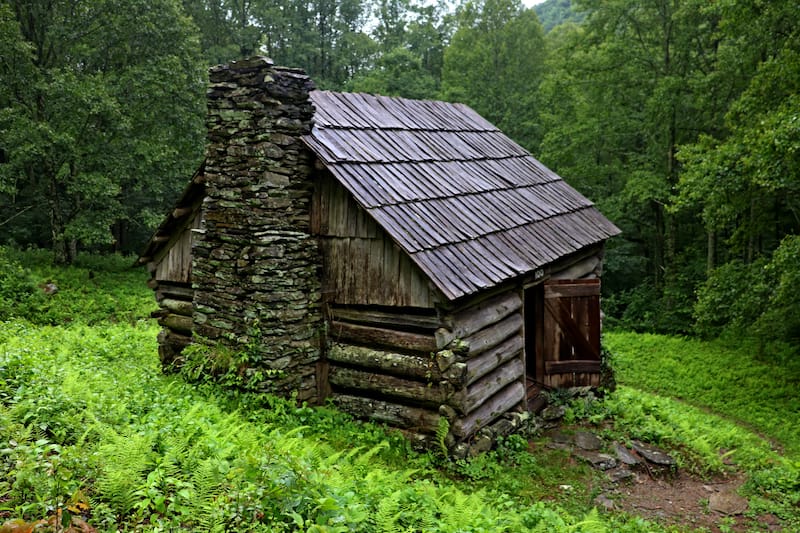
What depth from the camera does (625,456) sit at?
933 centimetres

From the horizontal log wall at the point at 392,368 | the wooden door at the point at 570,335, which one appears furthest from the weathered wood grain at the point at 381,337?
the wooden door at the point at 570,335

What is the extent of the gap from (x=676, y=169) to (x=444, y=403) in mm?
16166

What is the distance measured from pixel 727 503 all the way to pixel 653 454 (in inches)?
49.6

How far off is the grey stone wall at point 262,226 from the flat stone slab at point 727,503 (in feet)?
19.0

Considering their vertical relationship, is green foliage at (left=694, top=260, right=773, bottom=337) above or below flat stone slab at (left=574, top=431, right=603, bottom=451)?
above

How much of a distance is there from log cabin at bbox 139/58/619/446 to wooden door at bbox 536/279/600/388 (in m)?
0.96

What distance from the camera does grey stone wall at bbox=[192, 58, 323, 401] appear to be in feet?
27.1

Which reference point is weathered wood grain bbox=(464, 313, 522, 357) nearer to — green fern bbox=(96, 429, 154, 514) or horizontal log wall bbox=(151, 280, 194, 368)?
green fern bbox=(96, 429, 154, 514)

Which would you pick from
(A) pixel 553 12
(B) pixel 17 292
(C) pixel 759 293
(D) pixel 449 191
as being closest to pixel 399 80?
(B) pixel 17 292

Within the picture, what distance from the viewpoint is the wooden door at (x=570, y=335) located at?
34.7ft

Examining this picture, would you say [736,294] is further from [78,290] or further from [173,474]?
[78,290]

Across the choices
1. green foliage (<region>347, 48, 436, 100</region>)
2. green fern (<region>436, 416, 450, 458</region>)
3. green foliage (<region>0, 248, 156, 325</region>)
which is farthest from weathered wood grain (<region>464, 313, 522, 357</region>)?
green foliage (<region>347, 48, 436, 100</region>)

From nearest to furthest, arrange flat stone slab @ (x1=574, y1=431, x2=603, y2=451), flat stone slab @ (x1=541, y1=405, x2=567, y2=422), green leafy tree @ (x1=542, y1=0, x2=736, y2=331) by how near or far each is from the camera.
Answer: flat stone slab @ (x1=574, y1=431, x2=603, y2=451)
flat stone slab @ (x1=541, y1=405, x2=567, y2=422)
green leafy tree @ (x1=542, y1=0, x2=736, y2=331)

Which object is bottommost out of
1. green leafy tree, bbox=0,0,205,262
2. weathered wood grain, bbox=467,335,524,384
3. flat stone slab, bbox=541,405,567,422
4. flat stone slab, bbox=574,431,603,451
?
flat stone slab, bbox=574,431,603,451
